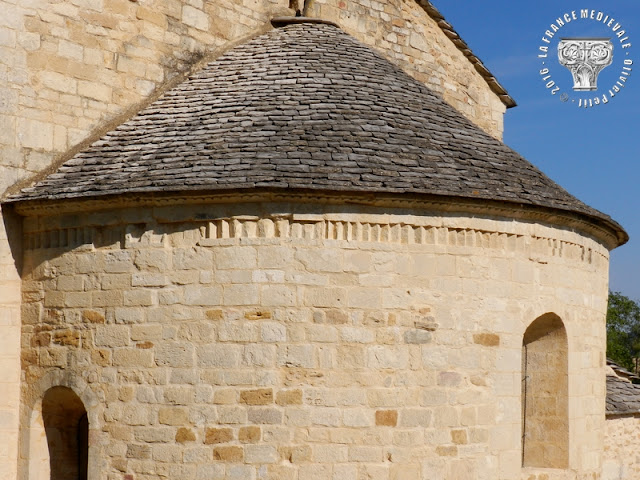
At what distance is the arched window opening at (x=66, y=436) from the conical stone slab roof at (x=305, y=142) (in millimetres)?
2067

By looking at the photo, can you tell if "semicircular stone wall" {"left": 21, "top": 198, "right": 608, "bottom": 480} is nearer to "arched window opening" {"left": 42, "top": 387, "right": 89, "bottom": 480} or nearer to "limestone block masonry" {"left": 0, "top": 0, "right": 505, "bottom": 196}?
"arched window opening" {"left": 42, "top": 387, "right": 89, "bottom": 480}

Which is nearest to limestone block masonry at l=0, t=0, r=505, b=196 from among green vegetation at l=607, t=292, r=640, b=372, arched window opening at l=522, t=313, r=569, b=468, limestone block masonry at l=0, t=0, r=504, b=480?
limestone block masonry at l=0, t=0, r=504, b=480

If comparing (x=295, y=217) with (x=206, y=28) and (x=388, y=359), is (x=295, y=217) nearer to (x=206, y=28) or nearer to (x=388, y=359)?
(x=388, y=359)

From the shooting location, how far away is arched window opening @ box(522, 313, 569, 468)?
1032 cm

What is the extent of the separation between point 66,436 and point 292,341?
2.72 metres

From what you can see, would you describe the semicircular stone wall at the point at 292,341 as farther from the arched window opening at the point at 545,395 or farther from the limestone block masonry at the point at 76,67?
the arched window opening at the point at 545,395

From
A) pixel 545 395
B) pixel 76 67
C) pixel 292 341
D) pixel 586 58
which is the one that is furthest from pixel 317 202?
pixel 586 58

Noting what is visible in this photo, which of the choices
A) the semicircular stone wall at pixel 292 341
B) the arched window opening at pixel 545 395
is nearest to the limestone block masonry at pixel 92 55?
the semicircular stone wall at pixel 292 341

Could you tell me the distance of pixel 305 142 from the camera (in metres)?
9.43

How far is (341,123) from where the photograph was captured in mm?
9805

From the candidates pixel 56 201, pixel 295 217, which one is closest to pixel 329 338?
pixel 295 217

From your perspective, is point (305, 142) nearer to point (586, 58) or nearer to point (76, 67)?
point (76, 67)

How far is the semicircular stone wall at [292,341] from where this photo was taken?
28.9 feet

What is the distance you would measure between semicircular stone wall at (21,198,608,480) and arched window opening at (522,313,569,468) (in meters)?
0.88
